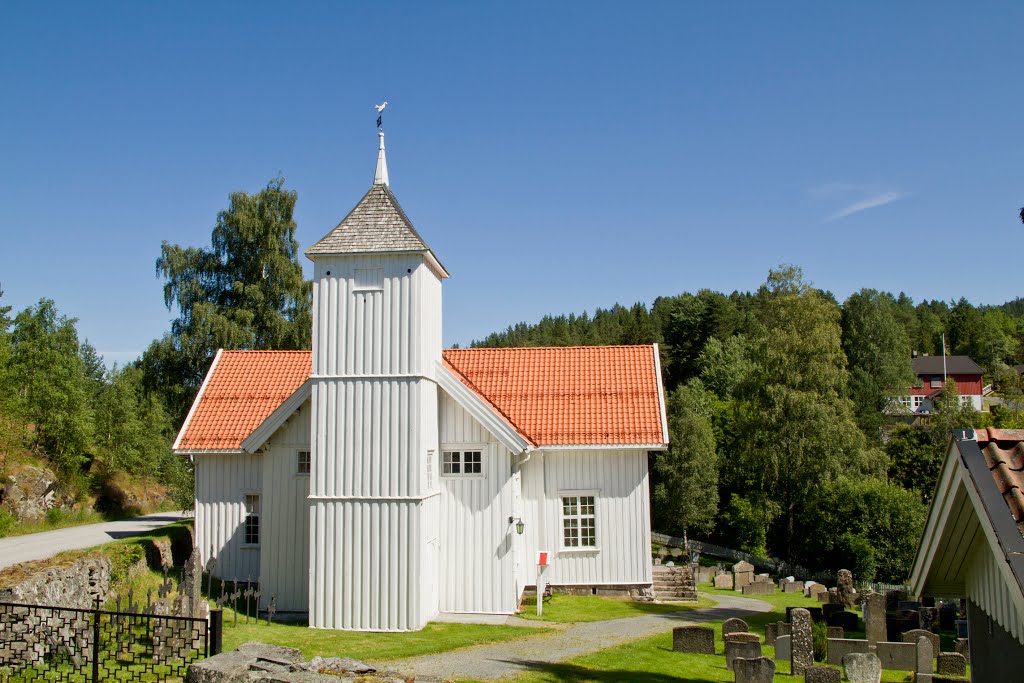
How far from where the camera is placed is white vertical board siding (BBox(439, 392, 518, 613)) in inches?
793

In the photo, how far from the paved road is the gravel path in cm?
973

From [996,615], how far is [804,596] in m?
25.1

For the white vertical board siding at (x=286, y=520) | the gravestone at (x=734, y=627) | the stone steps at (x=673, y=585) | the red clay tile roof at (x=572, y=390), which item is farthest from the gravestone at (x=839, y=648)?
the white vertical board siding at (x=286, y=520)

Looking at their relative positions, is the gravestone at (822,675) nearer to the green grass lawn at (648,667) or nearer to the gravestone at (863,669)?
the gravestone at (863,669)

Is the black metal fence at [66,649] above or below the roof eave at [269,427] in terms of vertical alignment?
below

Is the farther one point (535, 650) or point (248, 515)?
point (248, 515)

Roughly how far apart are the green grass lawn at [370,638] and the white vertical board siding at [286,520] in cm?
174

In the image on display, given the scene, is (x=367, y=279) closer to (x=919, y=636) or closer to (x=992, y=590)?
(x=919, y=636)

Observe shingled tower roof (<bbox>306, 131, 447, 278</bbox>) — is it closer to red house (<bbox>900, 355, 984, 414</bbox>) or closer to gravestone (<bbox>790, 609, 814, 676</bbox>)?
gravestone (<bbox>790, 609, 814, 676</bbox>)

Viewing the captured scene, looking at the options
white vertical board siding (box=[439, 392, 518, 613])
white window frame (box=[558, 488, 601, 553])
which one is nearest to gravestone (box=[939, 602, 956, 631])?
white window frame (box=[558, 488, 601, 553])

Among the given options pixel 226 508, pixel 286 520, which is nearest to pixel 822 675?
pixel 286 520

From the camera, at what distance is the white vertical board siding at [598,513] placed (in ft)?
75.9

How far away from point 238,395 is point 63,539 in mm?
6319

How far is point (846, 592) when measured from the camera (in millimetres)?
27062
